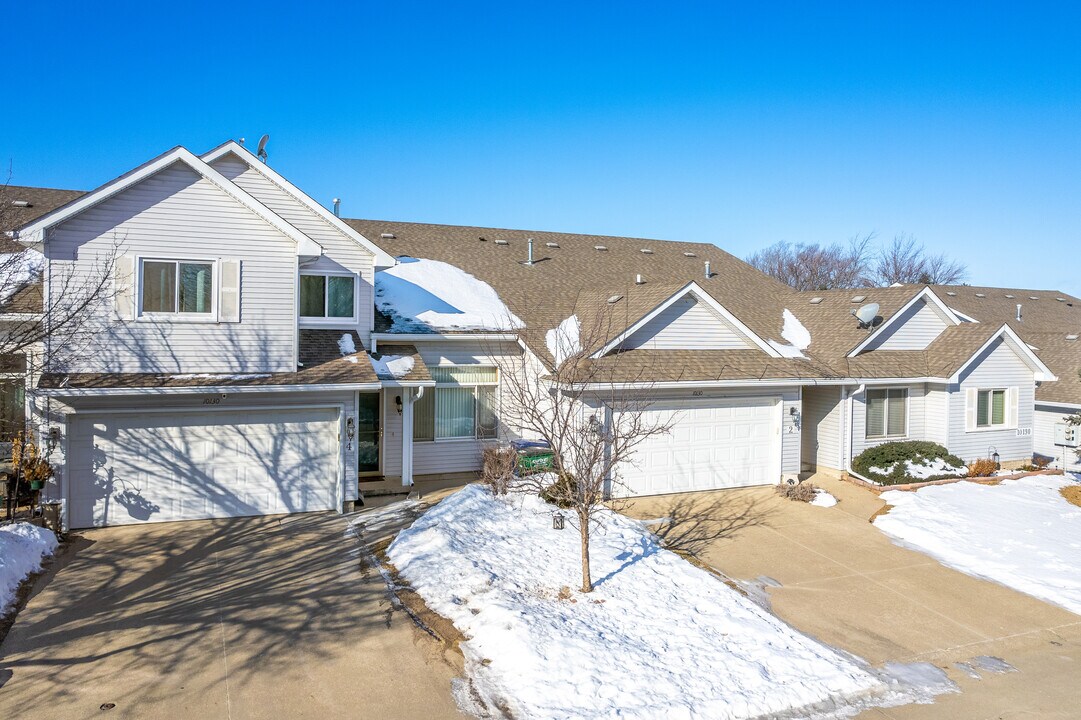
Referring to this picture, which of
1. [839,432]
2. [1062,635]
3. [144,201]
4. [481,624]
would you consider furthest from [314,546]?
[839,432]

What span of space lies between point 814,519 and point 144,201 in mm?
13832

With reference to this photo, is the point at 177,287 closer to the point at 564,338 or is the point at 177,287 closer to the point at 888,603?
the point at 564,338

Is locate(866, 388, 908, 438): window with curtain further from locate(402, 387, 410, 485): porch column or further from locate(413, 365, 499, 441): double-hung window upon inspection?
locate(402, 387, 410, 485): porch column

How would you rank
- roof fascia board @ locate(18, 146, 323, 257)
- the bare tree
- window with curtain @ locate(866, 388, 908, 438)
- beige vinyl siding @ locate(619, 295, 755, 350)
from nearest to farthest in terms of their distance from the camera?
roof fascia board @ locate(18, 146, 323, 257) → the bare tree → beige vinyl siding @ locate(619, 295, 755, 350) → window with curtain @ locate(866, 388, 908, 438)

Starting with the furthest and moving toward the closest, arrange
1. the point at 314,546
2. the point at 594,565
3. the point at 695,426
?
1. the point at 695,426
2. the point at 314,546
3. the point at 594,565

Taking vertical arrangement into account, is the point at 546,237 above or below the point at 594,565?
above

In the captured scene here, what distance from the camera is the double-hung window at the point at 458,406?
1664 centimetres

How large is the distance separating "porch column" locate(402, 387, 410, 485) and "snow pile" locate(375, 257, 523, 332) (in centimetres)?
191

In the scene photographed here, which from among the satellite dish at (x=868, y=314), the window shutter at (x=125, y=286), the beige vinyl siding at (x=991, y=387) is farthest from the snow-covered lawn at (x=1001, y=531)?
the window shutter at (x=125, y=286)

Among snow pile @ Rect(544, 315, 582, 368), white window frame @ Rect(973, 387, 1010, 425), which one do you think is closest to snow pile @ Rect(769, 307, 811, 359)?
white window frame @ Rect(973, 387, 1010, 425)

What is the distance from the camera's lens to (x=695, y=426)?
1580 cm

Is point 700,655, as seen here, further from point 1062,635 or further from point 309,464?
point 309,464

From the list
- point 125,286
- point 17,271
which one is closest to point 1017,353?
point 125,286

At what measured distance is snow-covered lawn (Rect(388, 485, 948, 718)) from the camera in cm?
711
